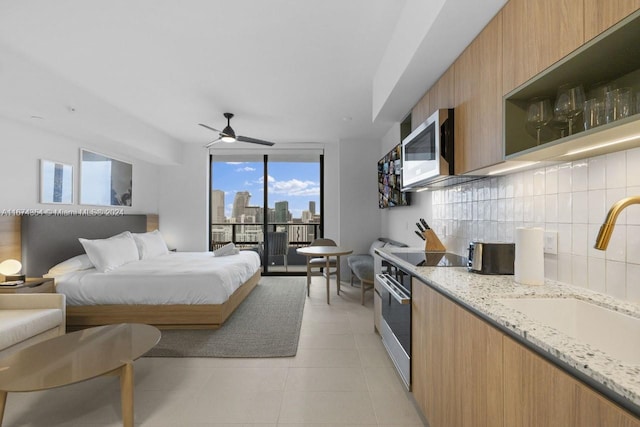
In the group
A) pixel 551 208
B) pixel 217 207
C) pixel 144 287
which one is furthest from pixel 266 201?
pixel 551 208

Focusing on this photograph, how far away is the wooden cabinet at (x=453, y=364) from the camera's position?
107cm

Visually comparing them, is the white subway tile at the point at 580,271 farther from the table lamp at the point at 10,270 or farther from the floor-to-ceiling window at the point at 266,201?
the floor-to-ceiling window at the point at 266,201

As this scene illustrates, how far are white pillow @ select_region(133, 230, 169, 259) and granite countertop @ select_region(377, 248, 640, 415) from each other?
3.98 m

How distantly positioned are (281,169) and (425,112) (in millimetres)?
4175

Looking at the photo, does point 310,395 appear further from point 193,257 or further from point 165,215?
point 165,215

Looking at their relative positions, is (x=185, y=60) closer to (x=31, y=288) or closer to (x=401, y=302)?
(x=31, y=288)

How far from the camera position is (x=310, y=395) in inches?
83.4

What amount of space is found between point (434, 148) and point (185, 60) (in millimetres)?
2356

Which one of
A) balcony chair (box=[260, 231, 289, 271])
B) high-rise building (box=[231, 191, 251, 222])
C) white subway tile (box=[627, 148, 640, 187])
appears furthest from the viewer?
high-rise building (box=[231, 191, 251, 222])

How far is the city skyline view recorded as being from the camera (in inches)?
248

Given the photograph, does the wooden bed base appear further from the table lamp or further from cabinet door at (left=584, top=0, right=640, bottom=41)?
cabinet door at (left=584, top=0, right=640, bottom=41)

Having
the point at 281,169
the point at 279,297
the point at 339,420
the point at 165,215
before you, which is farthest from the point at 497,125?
the point at 165,215

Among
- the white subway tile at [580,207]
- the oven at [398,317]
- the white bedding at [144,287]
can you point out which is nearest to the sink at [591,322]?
the white subway tile at [580,207]

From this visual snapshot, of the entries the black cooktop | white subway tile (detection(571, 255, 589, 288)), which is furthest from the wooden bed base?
white subway tile (detection(571, 255, 589, 288))
